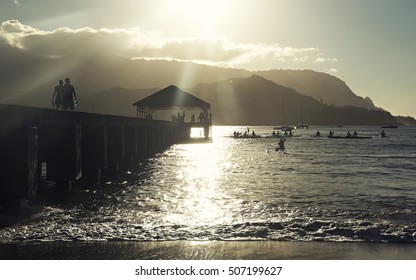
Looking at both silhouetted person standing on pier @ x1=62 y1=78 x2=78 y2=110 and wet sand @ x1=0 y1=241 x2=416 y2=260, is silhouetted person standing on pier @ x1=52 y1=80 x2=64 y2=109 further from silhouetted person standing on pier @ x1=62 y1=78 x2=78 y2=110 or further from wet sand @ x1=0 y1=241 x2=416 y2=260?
wet sand @ x1=0 y1=241 x2=416 y2=260

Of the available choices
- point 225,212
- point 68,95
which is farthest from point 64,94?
point 225,212

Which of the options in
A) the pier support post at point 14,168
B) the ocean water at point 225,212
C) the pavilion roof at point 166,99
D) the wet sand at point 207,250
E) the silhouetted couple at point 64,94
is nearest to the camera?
the wet sand at point 207,250

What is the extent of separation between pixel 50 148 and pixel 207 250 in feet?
26.8

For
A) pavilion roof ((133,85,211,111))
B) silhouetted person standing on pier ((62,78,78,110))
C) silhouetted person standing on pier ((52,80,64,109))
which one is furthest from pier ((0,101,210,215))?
pavilion roof ((133,85,211,111))

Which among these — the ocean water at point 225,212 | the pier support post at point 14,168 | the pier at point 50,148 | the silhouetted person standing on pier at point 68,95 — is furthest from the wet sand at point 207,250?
the silhouetted person standing on pier at point 68,95

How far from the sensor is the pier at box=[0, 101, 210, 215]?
10.1 m

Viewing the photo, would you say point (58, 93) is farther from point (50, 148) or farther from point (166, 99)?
point (166, 99)

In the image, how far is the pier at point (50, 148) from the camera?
10.1m

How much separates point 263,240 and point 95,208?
19.5ft

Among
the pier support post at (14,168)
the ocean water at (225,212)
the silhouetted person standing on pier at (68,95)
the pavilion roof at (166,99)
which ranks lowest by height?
the ocean water at (225,212)

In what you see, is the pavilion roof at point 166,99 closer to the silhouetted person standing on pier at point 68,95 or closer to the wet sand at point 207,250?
the silhouetted person standing on pier at point 68,95

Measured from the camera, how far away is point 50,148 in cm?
1402

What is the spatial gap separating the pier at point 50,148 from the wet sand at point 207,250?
2340 mm

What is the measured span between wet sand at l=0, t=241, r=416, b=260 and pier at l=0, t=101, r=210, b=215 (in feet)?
7.68
